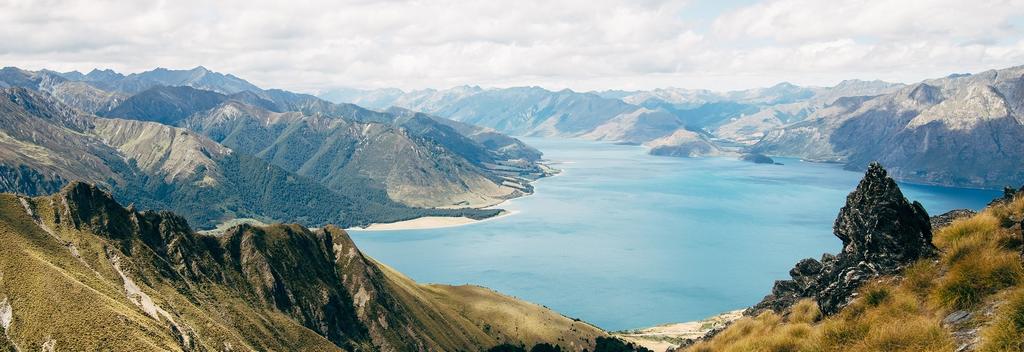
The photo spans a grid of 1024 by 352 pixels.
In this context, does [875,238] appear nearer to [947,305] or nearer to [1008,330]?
[947,305]

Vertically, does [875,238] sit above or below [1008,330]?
above

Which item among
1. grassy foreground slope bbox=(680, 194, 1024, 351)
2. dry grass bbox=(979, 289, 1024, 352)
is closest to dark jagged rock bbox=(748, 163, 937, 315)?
grassy foreground slope bbox=(680, 194, 1024, 351)

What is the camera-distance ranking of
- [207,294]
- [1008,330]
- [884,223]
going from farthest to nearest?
1. [207,294]
2. [884,223]
3. [1008,330]

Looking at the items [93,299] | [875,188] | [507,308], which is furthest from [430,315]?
[875,188]

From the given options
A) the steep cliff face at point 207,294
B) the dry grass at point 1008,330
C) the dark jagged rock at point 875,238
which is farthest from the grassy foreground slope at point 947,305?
the steep cliff face at point 207,294

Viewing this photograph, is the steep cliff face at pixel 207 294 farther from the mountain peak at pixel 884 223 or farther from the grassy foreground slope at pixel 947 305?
the grassy foreground slope at pixel 947 305

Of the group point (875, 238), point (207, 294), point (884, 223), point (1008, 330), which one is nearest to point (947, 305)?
point (1008, 330)

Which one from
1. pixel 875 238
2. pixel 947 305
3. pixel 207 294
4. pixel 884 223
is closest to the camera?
pixel 947 305
